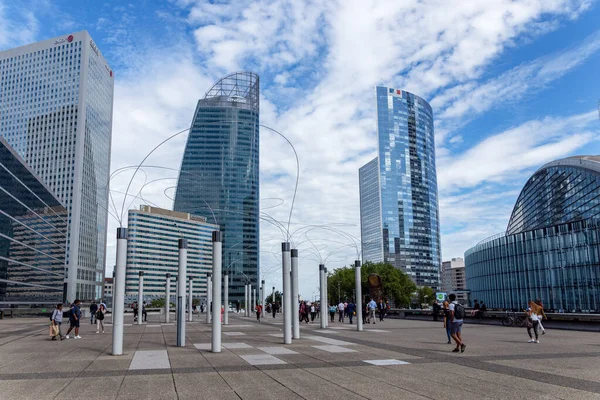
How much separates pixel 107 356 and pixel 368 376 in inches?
357

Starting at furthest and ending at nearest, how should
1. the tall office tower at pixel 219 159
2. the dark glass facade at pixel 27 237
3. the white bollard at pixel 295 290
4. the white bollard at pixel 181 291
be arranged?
the tall office tower at pixel 219 159, the dark glass facade at pixel 27 237, the white bollard at pixel 295 290, the white bollard at pixel 181 291

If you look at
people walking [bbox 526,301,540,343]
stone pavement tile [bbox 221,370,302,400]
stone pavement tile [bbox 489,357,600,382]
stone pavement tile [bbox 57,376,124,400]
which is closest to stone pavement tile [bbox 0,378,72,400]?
stone pavement tile [bbox 57,376,124,400]

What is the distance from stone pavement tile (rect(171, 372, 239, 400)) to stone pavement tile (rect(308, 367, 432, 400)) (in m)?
1.99

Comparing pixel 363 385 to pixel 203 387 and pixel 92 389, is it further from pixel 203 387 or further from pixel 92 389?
pixel 92 389

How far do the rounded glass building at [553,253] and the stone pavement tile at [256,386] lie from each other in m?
69.6

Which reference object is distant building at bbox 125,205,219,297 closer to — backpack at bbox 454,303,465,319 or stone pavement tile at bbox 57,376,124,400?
backpack at bbox 454,303,465,319

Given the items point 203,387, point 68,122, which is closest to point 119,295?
point 203,387

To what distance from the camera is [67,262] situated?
147 metres

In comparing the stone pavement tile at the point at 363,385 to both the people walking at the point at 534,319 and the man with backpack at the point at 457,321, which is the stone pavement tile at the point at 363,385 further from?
the people walking at the point at 534,319

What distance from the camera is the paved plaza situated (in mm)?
9188

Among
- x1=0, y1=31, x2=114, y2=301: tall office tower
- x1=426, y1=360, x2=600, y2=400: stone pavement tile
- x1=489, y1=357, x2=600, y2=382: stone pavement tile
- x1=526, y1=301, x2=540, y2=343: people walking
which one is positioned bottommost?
x1=489, y1=357, x2=600, y2=382: stone pavement tile

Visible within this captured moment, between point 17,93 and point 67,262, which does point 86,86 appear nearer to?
point 17,93

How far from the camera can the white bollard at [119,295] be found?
16125 mm

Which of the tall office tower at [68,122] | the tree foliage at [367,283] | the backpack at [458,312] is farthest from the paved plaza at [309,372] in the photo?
the tall office tower at [68,122]
